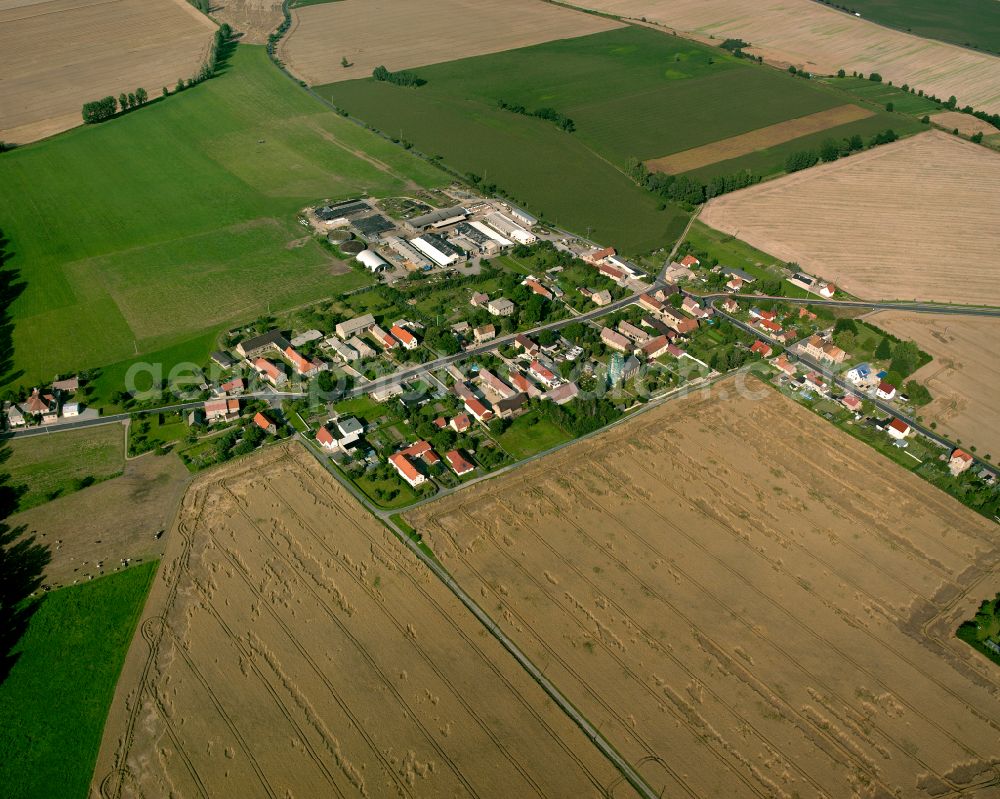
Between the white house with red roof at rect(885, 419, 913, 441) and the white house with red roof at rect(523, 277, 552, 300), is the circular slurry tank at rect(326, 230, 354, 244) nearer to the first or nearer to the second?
the white house with red roof at rect(523, 277, 552, 300)

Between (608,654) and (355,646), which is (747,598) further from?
(355,646)

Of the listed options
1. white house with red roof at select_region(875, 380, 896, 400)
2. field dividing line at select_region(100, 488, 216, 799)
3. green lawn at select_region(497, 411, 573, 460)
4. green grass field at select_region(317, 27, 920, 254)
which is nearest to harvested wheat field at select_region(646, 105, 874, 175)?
green grass field at select_region(317, 27, 920, 254)

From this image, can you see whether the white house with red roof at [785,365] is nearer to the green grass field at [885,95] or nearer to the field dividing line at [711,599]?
the field dividing line at [711,599]

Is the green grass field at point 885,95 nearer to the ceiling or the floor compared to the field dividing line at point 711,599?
nearer to the ceiling

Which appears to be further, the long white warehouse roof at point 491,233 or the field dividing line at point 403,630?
the long white warehouse roof at point 491,233

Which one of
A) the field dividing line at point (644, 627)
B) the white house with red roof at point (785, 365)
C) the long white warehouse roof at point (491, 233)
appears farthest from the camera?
the long white warehouse roof at point (491, 233)

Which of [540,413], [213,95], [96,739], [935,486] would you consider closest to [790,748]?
[935,486]

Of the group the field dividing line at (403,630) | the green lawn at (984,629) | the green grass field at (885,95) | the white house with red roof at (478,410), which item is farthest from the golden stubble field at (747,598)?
the green grass field at (885,95)
